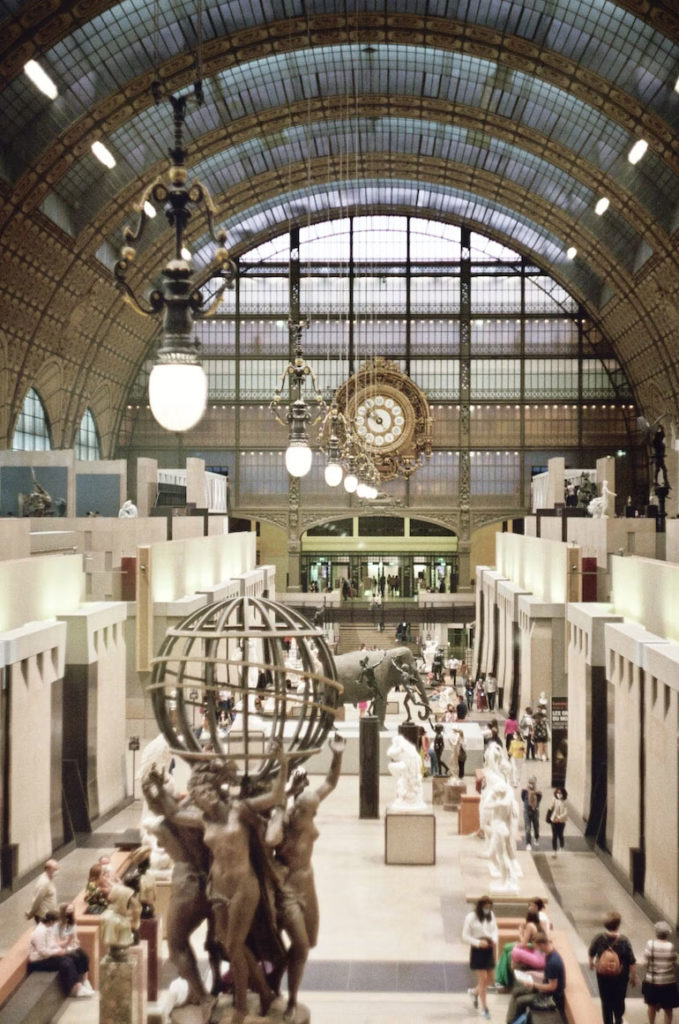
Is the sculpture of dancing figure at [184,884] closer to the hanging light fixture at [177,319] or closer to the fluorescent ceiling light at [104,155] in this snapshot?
the hanging light fixture at [177,319]

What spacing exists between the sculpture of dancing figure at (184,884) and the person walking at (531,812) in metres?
13.1

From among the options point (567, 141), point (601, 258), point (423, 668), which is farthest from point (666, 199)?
point (423, 668)

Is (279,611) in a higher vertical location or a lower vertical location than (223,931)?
higher

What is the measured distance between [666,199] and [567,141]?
409cm

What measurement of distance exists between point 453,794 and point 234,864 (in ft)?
53.8

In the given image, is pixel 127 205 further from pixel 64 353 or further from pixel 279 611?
pixel 279 611

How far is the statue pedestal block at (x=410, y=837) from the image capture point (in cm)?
1716

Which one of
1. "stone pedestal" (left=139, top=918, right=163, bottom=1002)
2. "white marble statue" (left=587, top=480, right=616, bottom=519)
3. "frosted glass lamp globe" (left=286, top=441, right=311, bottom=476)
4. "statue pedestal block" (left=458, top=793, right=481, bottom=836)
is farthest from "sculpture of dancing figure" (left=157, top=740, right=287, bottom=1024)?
"white marble statue" (left=587, top=480, right=616, bottom=519)

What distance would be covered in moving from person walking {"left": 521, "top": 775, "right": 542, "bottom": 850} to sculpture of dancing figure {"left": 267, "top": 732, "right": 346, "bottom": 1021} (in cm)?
1296

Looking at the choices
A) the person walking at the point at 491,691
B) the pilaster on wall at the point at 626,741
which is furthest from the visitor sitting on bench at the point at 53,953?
the person walking at the point at 491,691

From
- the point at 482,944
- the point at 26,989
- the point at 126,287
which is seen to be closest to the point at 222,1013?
the point at 126,287

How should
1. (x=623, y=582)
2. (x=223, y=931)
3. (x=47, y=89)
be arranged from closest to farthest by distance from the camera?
(x=223, y=931) → (x=623, y=582) → (x=47, y=89)

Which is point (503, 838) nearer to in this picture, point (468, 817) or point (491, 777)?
point (491, 777)

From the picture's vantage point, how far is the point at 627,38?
1245 inches
